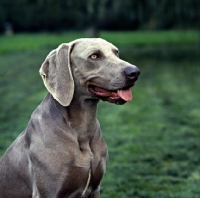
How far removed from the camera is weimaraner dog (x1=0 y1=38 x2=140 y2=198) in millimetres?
3885

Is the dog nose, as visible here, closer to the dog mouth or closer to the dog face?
the dog face

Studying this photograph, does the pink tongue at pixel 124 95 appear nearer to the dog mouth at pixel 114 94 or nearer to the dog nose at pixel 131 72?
the dog mouth at pixel 114 94

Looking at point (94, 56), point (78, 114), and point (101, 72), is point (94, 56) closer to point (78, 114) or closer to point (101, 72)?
point (101, 72)

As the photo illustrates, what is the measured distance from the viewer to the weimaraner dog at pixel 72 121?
389cm

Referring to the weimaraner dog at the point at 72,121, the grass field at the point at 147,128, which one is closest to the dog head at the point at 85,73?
the weimaraner dog at the point at 72,121

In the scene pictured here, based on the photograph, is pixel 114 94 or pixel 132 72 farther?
pixel 114 94

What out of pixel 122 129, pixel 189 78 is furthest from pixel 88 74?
pixel 189 78

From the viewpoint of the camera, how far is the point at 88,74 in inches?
155

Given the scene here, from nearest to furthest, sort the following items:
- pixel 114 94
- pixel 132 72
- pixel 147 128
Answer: pixel 132 72, pixel 114 94, pixel 147 128

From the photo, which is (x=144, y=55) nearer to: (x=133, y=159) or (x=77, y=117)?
(x=133, y=159)

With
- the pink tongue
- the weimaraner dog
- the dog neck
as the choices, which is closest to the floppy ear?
the weimaraner dog

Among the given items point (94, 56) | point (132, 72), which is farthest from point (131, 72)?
point (94, 56)

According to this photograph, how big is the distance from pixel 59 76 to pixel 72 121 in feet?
1.06

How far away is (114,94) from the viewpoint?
12.8ft
